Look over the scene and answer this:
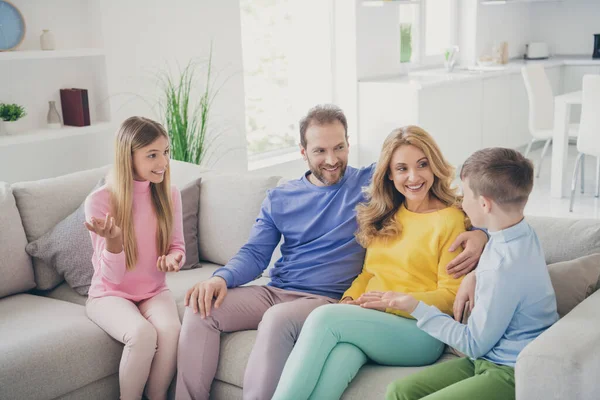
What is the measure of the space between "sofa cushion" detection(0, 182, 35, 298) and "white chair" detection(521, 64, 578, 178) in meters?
4.27

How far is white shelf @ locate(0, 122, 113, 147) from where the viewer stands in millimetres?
3328

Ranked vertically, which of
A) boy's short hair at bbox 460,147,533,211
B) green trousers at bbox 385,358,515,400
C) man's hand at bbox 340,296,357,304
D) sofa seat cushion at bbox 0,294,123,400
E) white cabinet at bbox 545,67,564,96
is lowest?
sofa seat cushion at bbox 0,294,123,400

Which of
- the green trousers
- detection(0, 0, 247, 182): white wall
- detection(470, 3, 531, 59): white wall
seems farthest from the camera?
detection(470, 3, 531, 59): white wall

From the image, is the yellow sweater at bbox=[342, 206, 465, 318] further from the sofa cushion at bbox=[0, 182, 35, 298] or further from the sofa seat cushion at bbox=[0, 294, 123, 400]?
the sofa cushion at bbox=[0, 182, 35, 298]

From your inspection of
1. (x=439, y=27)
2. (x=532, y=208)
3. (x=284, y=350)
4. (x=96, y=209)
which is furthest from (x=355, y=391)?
(x=439, y=27)

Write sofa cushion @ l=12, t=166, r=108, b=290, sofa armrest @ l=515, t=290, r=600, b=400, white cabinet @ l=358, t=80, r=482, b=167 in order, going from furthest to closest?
white cabinet @ l=358, t=80, r=482, b=167 < sofa cushion @ l=12, t=166, r=108, b=290 < sofa armrest @ l=515, t=290, r=600, b=400

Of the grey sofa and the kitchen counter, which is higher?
the kitchen counter

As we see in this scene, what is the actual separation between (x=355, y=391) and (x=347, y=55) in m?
4.06

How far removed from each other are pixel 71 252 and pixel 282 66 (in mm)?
3071

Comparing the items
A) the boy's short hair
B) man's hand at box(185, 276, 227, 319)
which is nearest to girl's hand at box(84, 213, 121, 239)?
man's hand at box(185, 276, 227, 319)

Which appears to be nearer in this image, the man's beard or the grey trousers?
the grey trousers

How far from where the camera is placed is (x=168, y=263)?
2338mm

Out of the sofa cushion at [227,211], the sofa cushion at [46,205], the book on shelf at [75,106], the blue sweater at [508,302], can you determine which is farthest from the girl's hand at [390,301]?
the book on shelf at [75,106]

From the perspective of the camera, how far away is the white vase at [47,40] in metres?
3.45
